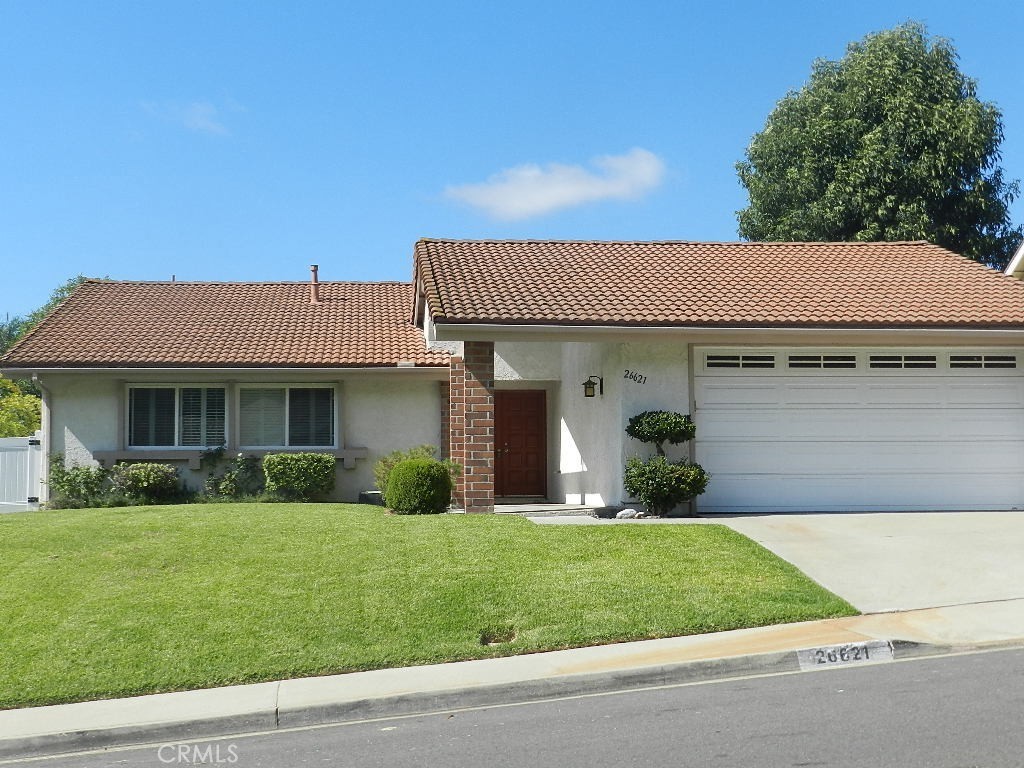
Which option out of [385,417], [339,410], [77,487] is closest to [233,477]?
[339,410]

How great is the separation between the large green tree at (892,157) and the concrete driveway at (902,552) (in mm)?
19193

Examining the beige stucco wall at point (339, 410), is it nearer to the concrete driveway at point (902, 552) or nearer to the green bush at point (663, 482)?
the green bush at point (663, 482)

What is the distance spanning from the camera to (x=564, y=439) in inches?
792

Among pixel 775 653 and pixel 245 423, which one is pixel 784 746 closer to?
pixel 775 653

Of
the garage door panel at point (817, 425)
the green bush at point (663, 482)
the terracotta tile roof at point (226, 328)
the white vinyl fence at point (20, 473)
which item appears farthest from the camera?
the white vinyl fence at point (20, 473)

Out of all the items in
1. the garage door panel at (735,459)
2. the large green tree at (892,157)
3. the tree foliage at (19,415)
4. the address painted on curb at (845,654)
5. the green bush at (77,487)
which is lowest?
the address painted on curb at (845,654)

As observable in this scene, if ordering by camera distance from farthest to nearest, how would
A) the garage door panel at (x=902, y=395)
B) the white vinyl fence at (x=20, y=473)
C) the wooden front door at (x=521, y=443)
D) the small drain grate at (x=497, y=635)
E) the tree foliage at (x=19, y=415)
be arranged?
the tree foliage at (x=19, y=415) → the wooden front door at (x=521, y=443) → the white vinyl fence at (x=20, y=473) → the garage door panel at (x=902, y=395) → the small drain grate at (x=497, y=635)

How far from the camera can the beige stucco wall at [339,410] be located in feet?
66.3

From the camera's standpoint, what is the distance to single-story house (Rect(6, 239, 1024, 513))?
15.7m

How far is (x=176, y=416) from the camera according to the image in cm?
2050

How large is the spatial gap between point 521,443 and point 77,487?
834cm

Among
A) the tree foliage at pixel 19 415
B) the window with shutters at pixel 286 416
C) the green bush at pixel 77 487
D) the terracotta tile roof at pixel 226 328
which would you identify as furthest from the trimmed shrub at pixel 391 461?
the tree foliage at pixel 19 415

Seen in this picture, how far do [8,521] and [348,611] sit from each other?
301 inches

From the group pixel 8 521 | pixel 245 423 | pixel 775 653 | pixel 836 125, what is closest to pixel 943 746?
pixel 775 653
